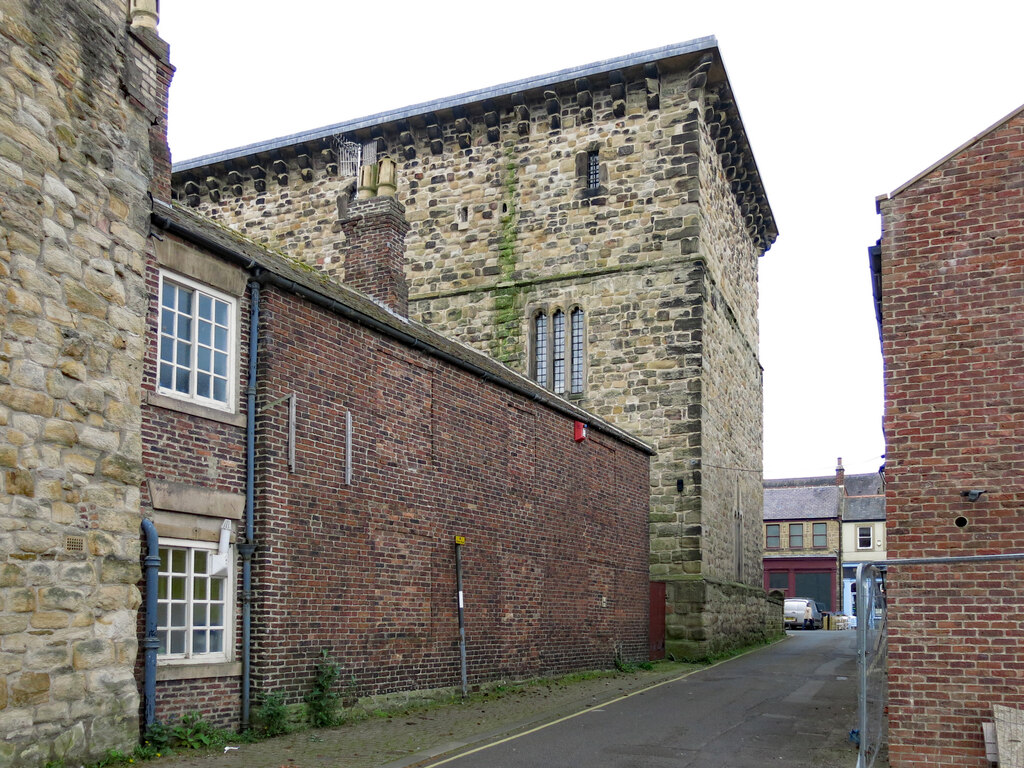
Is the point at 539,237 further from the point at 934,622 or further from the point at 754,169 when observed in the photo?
the point at 934,622

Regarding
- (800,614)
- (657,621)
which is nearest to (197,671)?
(657,621)

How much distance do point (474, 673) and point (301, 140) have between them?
19055 mm

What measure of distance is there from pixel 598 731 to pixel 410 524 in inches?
160

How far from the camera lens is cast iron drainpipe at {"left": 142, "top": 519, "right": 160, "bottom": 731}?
10.1 m

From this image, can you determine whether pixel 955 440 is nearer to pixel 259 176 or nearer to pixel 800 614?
pixel 259 176

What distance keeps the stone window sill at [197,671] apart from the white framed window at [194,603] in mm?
106

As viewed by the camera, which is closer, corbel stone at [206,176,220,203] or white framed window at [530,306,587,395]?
white framed window at [530,306,587,395]

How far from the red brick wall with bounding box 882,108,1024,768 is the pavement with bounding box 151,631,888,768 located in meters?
1.44

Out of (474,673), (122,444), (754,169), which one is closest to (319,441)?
(122,444)

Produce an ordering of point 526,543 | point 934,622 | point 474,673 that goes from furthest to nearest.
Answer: point 526,543 < point 474,673 < point 934,622

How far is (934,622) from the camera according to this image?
31.0ft

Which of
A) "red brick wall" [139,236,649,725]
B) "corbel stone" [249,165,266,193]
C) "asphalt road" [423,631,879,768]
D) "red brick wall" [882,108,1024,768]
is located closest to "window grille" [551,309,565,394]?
"red brick wall" [139,236,649,725]

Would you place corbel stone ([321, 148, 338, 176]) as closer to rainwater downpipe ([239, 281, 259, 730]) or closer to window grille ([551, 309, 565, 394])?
window grille ([551, 309, 565, 394])

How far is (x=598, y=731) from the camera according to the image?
12.6 m
